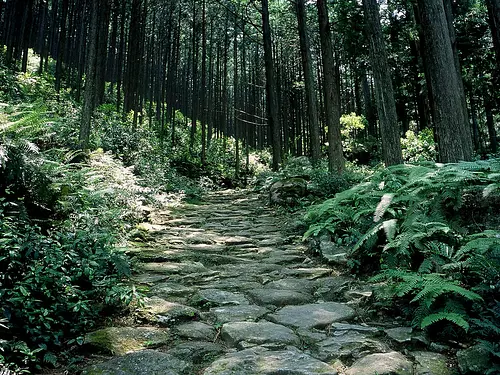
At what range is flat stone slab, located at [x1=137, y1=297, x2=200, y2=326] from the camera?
3211 mm

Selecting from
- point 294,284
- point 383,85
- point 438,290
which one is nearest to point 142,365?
point 438,290

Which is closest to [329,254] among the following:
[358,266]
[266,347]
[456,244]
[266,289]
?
[358,266]

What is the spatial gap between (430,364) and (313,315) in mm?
1196

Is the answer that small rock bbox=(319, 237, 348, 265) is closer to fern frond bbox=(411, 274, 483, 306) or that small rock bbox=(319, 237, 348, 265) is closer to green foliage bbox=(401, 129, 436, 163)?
fern frond bbox=(411, 274, 483, 306)

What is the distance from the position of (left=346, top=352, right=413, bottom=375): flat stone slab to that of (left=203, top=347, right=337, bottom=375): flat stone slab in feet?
0.56

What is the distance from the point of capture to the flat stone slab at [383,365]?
7.41ft

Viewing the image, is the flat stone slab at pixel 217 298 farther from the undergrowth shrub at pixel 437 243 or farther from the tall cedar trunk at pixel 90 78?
the tall cedar trunk at pixel 90 78

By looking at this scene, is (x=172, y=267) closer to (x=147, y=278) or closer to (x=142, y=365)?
(x=147, y=278)

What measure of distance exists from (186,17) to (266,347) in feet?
81.8

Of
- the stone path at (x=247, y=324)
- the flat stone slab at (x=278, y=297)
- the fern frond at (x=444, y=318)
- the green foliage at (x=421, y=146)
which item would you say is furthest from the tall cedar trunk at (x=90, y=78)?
the green foliage at (x=421, y=146)

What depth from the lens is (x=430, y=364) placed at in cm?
234

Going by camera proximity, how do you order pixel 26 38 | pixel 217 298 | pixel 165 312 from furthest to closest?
pixel 26 38
pixel 217 298
pixel 165 312

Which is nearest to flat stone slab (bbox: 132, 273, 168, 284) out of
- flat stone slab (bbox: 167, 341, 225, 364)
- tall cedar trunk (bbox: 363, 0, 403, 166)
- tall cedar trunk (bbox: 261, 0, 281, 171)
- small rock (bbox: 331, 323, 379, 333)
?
flat stone slab (bbox: 167, 341, 225, 364)

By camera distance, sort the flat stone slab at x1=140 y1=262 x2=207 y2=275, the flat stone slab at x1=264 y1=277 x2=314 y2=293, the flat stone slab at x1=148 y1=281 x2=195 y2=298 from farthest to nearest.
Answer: the flat stone slab at x1=140 y1=262 x2=207 y2=275 < the flat stone slab at x1=264 y1=277 x2=314 y2=293 < the flat stone slab at x1=148 y1=281 x2=195 y2=298
